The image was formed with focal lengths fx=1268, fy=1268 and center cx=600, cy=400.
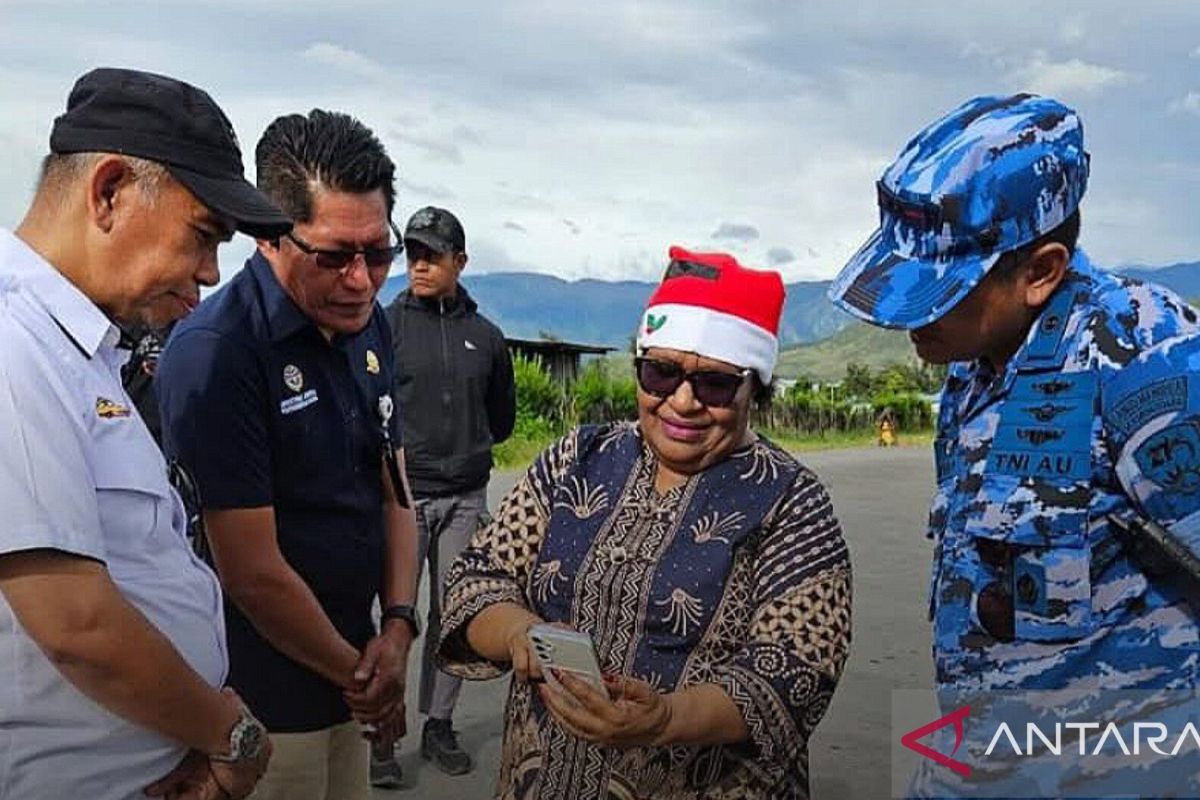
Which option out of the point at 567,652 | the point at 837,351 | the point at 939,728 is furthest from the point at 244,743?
the point at 837,351

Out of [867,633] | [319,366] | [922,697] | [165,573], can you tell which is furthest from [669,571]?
[867,633]

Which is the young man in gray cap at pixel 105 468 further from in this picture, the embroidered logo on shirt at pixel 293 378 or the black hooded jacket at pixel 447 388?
the black hooded jacket at pixel 447 388

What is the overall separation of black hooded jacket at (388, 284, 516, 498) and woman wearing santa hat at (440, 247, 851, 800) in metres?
3.05

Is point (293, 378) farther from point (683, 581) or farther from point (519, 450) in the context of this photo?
point (519, 450)

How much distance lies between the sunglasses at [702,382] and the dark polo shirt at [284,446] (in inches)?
33.3

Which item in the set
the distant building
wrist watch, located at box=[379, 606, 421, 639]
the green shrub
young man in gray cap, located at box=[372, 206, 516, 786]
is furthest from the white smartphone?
the distant building

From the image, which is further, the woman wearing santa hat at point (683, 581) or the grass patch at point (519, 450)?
the grass patch at point (519, 450)

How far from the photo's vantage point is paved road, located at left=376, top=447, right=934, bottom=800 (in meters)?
4.88

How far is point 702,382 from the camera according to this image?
7.18 ft

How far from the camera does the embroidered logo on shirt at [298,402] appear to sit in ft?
8.61

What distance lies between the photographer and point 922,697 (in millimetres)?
1866

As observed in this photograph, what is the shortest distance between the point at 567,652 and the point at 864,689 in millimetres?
4682

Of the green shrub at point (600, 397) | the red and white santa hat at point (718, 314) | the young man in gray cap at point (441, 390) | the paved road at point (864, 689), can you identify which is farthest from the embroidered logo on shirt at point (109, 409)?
the green shrub at point (600, 397)

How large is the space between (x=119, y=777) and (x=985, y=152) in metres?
1.60
